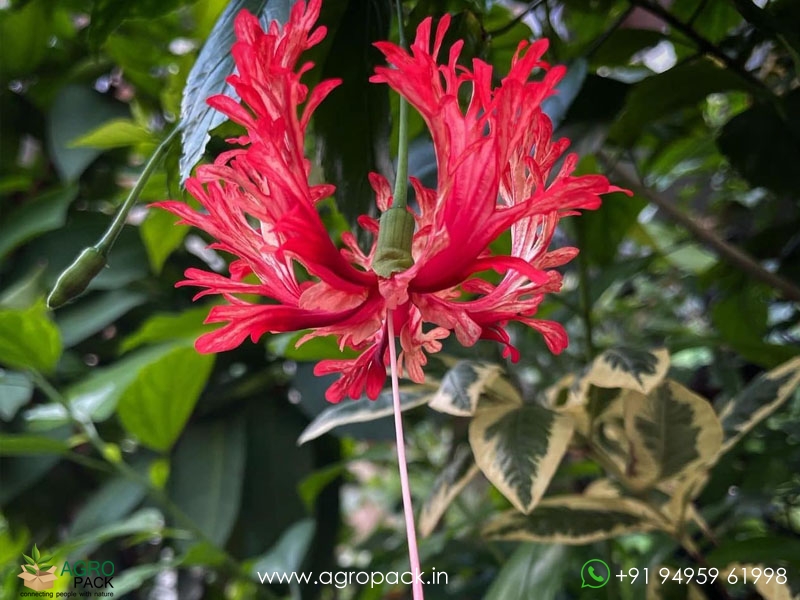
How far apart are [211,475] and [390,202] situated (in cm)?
62

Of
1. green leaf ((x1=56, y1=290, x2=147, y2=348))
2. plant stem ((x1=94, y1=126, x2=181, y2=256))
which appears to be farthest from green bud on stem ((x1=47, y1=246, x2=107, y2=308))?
green leaf ((x1=56, y1=290, x2=147, y2=348))

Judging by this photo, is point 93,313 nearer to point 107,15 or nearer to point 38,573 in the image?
point 38,573

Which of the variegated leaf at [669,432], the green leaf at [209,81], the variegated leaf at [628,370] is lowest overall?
the variegated leaf at [669,432]

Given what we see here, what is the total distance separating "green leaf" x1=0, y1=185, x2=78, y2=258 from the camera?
2.79 ft

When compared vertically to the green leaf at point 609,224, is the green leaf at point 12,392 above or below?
below

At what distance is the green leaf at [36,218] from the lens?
0.85m

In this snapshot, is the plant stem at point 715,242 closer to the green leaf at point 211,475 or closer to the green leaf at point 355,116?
the green leaf at point 355,116

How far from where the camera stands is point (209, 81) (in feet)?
1.12

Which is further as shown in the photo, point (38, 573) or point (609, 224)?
point (609, 224)

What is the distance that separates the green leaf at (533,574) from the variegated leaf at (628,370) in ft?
0.54

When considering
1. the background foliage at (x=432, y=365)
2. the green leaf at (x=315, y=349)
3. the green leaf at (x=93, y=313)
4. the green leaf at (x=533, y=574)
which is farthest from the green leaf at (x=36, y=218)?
the green leaf at (x=533, y=574)

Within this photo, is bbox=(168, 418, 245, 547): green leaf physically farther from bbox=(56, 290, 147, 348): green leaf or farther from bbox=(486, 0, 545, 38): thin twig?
bbox=(486, 0, 545, 38): thin twig

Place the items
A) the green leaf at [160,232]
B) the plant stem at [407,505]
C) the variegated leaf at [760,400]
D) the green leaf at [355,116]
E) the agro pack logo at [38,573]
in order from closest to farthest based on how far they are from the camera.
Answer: the plant stem at [407,505], the green leaf at [355,116], the variegated leaf at [760,400], the agro pack logo at [38,573], the green leaf at [160,232]

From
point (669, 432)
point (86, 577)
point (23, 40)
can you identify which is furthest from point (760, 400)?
point (23, 40)
